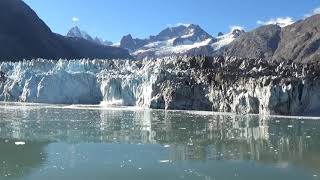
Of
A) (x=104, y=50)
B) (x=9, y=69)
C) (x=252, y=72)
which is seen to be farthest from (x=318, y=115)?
(x=104, y=50)

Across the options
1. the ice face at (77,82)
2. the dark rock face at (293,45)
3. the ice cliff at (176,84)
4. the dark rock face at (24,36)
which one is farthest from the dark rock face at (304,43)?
the ice cliff at (176,84)

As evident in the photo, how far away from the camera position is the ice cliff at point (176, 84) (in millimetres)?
36062

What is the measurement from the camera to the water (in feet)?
46.0

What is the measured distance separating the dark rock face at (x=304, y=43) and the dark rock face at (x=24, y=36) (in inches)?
2183

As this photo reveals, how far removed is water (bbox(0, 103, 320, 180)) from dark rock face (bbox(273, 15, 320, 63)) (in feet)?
334

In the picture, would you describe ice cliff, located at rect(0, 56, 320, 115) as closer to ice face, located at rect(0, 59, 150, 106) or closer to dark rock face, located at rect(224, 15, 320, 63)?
ice face, located at rect(0, 59, 150, 106)

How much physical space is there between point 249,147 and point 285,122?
11125mm

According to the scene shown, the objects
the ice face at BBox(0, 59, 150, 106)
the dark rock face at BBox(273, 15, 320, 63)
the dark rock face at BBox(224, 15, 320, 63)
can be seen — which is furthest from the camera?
the dark rock face at BBox(224, 15, 320, 63)

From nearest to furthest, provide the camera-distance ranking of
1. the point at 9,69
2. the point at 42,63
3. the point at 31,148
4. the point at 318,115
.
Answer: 1. the point at 31,148
2. the point at 318,115
3. the point at 42,63
4. the point at 9,69

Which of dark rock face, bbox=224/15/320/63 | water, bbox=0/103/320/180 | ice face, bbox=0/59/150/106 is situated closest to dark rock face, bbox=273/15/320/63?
dark rock face, bbox=224/15/320/63

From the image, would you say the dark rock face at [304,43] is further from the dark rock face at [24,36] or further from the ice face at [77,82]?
the ice face at [77,82]

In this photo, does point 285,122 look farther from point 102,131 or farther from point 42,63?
point 42,63

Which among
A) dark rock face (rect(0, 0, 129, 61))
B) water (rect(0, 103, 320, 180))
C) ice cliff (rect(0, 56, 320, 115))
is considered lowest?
Answer: water (rect(0, 103, 320, 180))

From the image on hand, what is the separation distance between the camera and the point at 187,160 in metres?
16.2
